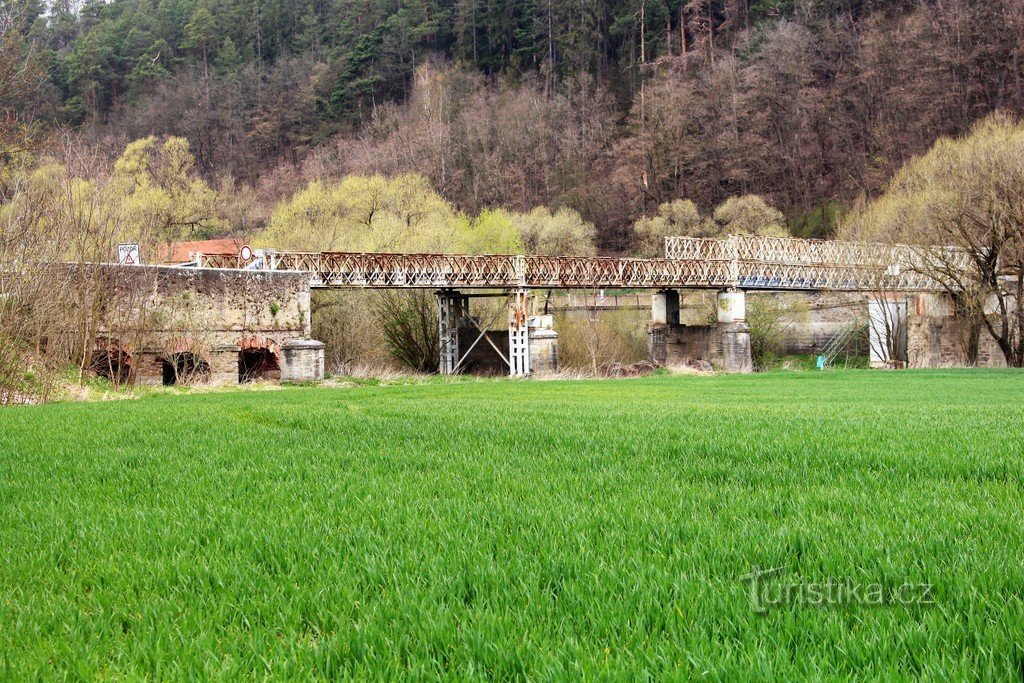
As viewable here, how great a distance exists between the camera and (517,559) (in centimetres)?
354

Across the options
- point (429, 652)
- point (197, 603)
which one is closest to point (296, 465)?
point (197, 603)

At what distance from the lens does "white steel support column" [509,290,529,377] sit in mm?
35375

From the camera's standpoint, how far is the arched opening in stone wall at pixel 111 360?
21.9 meters

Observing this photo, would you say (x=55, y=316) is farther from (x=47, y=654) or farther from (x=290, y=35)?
(x=290, y=35)

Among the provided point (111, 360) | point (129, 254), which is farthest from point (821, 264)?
point (111, 360)

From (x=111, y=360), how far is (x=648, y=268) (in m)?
25.2

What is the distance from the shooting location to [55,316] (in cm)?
1775

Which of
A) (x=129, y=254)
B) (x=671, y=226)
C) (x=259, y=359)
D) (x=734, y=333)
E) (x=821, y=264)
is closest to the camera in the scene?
(x=129, y=254)

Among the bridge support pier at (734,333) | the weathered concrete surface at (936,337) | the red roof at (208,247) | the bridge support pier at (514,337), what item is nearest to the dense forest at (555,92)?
the red roof at (208,247)

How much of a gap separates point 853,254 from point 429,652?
44069 millimetres

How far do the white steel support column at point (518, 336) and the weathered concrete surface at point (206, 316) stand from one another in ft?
30.7

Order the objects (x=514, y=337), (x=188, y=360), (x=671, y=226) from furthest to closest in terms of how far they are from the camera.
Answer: (x=671, y=226), (x=514, y=337), (x=188, y=360)

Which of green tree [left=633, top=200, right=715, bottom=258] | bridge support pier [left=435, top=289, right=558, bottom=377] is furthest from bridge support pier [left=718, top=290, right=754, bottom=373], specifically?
green tree [left=633, top=200, right=715, bottom=258]

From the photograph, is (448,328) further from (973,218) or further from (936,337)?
(936,337)
